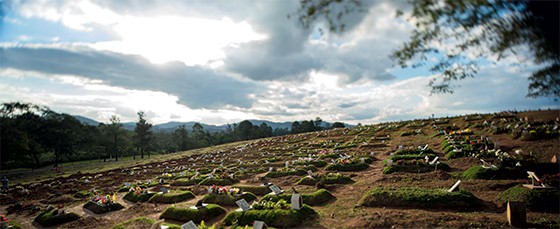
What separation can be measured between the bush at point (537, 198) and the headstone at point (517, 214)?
257cm

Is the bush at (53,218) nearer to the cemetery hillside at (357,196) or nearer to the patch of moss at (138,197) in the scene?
the cemetery hillside at (357,196)

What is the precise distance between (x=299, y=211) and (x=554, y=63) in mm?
9020

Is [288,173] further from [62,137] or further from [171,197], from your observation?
[62,137]

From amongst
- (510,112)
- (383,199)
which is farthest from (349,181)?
(510,112)

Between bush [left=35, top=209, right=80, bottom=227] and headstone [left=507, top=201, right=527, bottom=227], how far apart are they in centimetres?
1880

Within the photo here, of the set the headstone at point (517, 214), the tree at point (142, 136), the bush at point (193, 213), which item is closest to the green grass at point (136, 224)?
the bush at point (193, 213)

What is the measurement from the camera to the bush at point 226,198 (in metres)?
15.4

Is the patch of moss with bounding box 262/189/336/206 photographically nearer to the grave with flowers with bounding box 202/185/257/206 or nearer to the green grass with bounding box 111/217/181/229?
the grave with flowers with bounding box 202/185/257/206

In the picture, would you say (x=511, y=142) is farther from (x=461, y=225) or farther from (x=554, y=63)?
(x=554, y=63)

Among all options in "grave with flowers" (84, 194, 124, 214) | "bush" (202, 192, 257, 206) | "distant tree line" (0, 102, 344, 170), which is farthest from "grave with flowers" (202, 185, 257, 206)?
"distant tree line" (0, 102, 344, 170)

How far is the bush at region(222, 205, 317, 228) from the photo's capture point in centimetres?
1101

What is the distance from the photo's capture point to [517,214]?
9.23 m

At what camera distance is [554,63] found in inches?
208

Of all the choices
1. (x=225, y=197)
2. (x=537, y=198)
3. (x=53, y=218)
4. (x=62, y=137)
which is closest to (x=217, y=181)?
(x=225, y=197)
